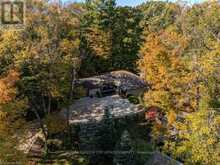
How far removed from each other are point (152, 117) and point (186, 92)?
4.53 m

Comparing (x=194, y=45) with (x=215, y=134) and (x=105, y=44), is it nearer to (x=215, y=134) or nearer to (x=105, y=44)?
(x=105, y=44)

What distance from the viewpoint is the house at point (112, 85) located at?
150 feet

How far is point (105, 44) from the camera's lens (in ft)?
165

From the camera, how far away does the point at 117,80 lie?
46.6 m

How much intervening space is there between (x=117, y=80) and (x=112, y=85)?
2.49 feet

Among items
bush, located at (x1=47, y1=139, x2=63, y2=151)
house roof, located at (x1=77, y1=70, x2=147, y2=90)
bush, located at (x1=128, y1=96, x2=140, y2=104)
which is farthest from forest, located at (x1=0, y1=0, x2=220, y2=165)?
house roof, located at (x1=77, y1=70, x2=147, y2=90)

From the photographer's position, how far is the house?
150 ft

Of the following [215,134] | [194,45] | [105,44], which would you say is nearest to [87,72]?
[105,44]

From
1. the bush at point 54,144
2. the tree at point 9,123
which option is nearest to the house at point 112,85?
the bush at point 54,144

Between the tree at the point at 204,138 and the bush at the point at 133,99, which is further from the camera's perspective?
the bush at the point at 133,99

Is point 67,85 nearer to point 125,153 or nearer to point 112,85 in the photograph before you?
point 125,153

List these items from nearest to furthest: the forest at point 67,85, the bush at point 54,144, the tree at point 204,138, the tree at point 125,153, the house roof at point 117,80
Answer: the tree at point 204,138, the forest at point 67,85, the tree at point 125,153, the bush at point 54,144, the house roof at point 117,80

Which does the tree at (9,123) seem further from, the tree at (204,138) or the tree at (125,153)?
the tree at (204,138)

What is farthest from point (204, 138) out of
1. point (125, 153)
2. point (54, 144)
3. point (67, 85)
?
point (67, 85)
